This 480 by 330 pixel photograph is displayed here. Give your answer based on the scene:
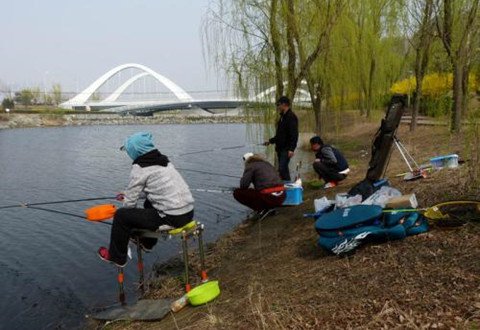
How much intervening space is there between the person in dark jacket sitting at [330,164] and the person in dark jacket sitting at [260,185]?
193cm

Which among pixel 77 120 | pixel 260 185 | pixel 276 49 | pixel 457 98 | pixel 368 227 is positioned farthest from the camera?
pixel 77 120

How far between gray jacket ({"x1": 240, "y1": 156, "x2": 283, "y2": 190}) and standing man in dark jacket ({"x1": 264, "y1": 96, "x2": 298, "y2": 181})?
1520 millimetres

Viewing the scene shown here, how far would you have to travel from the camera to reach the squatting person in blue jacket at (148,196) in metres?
5.22

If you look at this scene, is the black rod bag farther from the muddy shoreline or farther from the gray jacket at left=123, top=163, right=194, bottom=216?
the muddy shoreline

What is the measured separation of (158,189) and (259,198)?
2.76 m

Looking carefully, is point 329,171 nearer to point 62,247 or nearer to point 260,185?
point 260,185

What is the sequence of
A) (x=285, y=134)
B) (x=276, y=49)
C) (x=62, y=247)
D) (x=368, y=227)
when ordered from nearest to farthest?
(x=368, y=227), (x=62, y=247), (x=285, y=134), (x=276, y=49)

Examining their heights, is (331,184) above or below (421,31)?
below

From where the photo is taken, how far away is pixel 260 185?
24.8 ft

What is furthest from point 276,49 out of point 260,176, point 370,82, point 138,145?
point 370,82

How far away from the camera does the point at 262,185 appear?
298 inches

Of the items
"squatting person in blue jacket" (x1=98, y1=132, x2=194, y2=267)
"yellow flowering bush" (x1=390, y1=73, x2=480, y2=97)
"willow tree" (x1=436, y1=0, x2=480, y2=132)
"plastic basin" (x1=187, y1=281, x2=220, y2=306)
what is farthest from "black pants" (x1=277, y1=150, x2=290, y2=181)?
"yellow flowering bush" (x1=390, y1=73, x2=480, y2=97)

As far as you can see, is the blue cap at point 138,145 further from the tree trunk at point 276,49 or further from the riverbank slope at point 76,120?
the riverbank slope at point 76,120

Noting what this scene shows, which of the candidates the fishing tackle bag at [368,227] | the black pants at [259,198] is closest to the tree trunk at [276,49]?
the black pants at [259,198]
